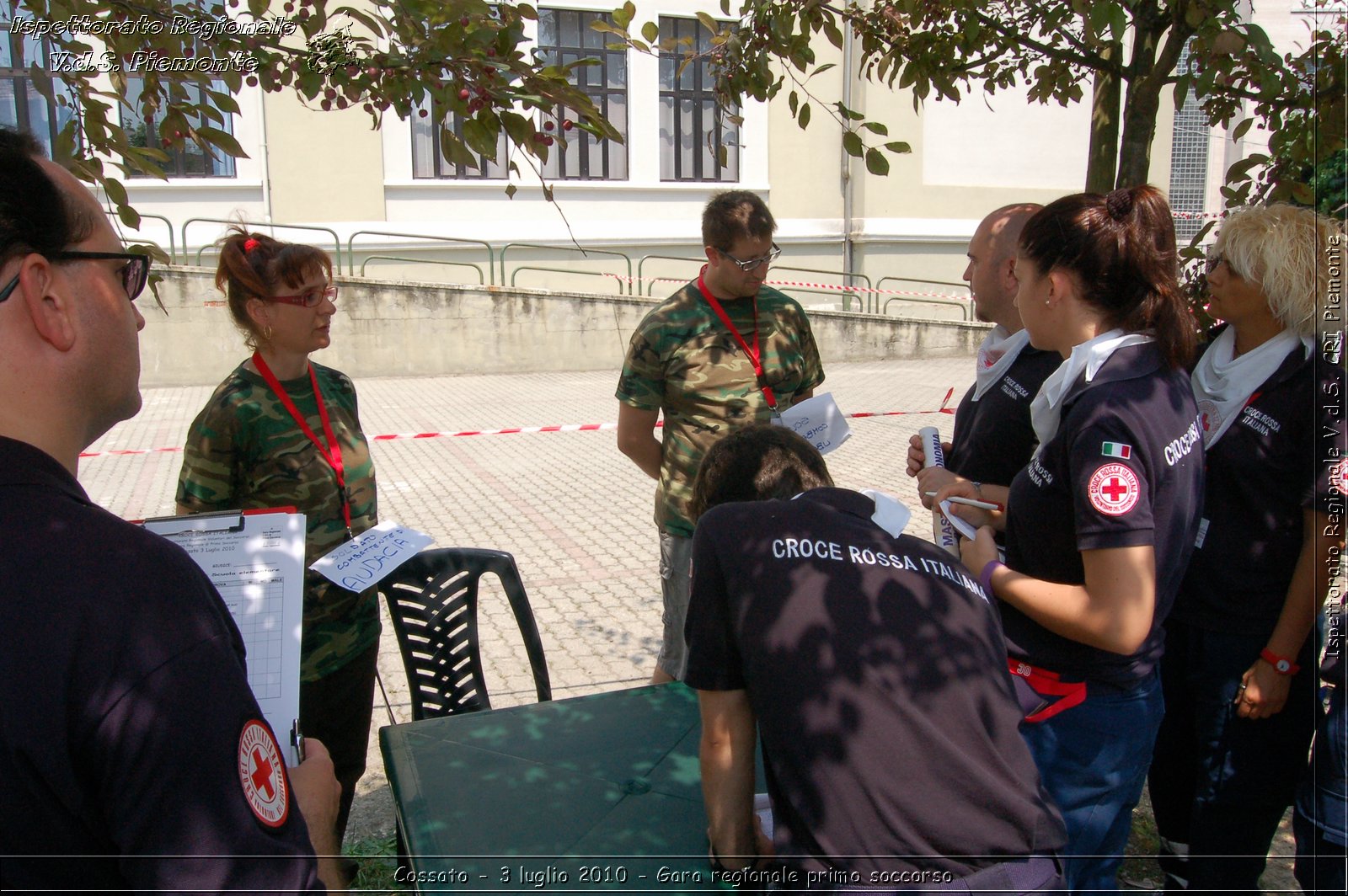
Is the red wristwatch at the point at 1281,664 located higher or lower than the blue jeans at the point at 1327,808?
higher

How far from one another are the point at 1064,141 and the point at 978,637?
20956 millimetres

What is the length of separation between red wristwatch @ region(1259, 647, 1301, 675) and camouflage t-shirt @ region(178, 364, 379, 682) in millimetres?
2458

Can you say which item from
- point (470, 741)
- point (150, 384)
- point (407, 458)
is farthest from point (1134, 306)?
point (150, 384)

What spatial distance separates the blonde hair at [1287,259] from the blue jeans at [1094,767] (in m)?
1.05

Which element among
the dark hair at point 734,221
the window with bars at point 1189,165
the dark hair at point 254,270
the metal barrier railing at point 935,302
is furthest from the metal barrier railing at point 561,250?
the dark hair at point 254,270

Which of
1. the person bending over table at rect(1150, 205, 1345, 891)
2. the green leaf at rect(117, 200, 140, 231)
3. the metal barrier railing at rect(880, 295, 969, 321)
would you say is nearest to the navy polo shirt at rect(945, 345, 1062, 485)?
the person bending over table at rect(1150, 205, 1345, 891)

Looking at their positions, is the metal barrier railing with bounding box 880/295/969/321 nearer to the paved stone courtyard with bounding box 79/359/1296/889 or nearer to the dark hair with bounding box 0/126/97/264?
the paved stone courtyard with bounding box 79/359/1296/889

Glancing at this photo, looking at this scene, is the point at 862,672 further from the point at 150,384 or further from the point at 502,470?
the point at 150,384

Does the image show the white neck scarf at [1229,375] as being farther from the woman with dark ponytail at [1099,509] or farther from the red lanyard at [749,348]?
the red lanyard at [749,348]

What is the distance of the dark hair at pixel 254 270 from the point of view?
107 inches

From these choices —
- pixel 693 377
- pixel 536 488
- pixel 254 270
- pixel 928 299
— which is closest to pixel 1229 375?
pixel 693 377

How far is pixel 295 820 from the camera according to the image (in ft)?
3.48

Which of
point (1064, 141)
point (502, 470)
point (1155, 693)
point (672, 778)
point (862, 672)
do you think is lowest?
point (502, 470)

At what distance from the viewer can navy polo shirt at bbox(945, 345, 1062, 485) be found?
2.47 metres
